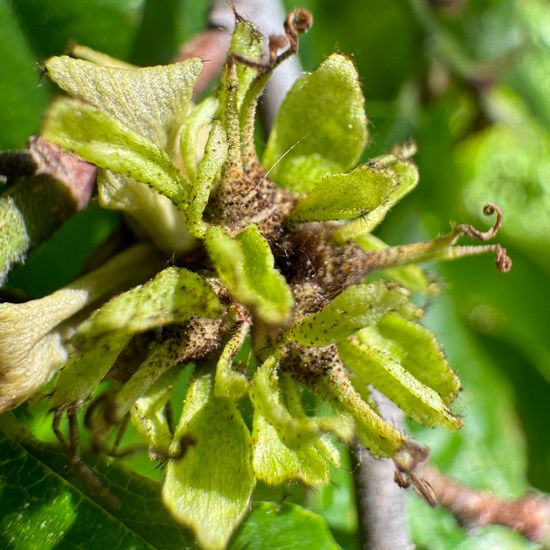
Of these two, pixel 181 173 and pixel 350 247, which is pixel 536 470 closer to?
pixel 350 247

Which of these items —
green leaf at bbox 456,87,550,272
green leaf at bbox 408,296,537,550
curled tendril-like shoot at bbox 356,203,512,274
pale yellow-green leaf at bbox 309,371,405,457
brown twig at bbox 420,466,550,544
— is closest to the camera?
pale yellow-green leaf at bbox 309,371,405,457

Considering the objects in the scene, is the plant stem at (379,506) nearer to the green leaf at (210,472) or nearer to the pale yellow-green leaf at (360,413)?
the pale yellow-green leaf at (360,413)

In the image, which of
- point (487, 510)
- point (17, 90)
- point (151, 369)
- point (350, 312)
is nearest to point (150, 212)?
point (151, 369)

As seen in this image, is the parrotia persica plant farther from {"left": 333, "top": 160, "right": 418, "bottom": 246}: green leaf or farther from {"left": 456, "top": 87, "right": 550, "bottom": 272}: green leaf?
{"left": 456, "top": 87, "right": 550, "bottom": 272}: green leaf

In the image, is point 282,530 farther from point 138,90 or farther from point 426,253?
point 138,90

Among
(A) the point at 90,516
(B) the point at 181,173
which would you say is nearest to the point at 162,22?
(B) the point at 181,173

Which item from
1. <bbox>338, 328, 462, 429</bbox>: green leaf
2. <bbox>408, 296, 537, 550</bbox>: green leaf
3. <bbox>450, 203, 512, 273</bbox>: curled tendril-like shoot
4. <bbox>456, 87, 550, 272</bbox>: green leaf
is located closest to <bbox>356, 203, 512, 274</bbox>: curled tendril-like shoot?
<bbox>450, 203, 512, 273</bbox>: curled tendril-like shoot

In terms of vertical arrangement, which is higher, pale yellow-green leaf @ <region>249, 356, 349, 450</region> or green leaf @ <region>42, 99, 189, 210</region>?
green leaf @ <region>42, 99, 189, 210</region>
